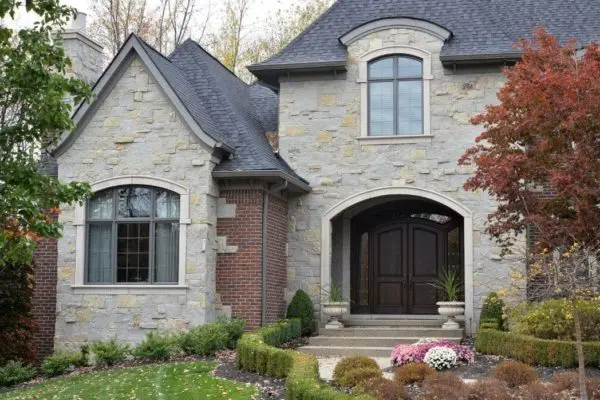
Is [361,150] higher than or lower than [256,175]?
higher

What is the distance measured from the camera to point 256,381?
1234 centimetres

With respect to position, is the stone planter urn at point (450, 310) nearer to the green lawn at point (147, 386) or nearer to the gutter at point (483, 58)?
the gutter at point (483, 58)

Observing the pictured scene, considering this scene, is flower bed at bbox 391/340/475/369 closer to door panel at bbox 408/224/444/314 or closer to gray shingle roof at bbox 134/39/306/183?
gray shingle roof at bbox 134/39/306/183

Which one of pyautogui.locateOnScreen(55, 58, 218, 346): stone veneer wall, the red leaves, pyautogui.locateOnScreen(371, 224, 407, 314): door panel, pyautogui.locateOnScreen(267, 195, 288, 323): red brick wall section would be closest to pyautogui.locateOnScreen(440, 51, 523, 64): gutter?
the red leaves

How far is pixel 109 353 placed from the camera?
592 inches

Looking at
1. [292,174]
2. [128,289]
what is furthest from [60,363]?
[292,174]

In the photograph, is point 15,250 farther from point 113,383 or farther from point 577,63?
point 577,63

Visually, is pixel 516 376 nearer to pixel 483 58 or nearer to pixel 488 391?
pixel 488 391

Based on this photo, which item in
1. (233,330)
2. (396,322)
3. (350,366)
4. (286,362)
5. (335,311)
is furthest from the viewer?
(396,322)

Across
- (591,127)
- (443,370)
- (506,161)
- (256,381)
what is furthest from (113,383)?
(591,127)

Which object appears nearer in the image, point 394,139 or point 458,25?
point 394,139

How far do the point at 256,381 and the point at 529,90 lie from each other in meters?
5.37

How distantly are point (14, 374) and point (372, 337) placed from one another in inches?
241

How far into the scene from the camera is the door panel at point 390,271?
19.4 m
